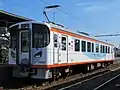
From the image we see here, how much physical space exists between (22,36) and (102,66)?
54.7 feet

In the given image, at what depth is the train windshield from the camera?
47.4 ft

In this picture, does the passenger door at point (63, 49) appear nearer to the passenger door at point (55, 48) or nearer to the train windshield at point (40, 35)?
the passenger door at point (55, 48)

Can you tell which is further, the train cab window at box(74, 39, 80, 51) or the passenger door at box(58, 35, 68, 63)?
the train cab window at box(74, 39, 80, 51)

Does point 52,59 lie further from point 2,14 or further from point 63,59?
point 2,14

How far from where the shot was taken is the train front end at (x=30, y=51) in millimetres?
14266

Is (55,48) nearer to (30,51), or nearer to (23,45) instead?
(30,51)

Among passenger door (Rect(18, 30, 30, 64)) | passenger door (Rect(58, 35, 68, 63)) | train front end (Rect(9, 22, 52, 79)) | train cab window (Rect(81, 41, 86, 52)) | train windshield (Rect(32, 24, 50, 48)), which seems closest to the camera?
train front end (Rect(9, 22, 52, 79))

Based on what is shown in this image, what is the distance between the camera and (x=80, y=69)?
73.8ft

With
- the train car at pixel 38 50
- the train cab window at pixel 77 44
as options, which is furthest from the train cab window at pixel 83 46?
the train car at pixel 38 50

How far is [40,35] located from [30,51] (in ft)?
3.24

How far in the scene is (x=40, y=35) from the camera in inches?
579

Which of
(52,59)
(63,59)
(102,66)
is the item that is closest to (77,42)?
(63,59)

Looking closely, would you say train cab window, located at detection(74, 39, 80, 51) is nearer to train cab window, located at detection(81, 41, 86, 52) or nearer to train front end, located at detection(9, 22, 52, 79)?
train cab window, located at detection(81, 41, 86, 52)

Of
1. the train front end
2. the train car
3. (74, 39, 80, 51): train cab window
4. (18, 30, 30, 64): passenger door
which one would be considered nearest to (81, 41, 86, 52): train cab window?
(74, 39, 80, 51): train cab window
